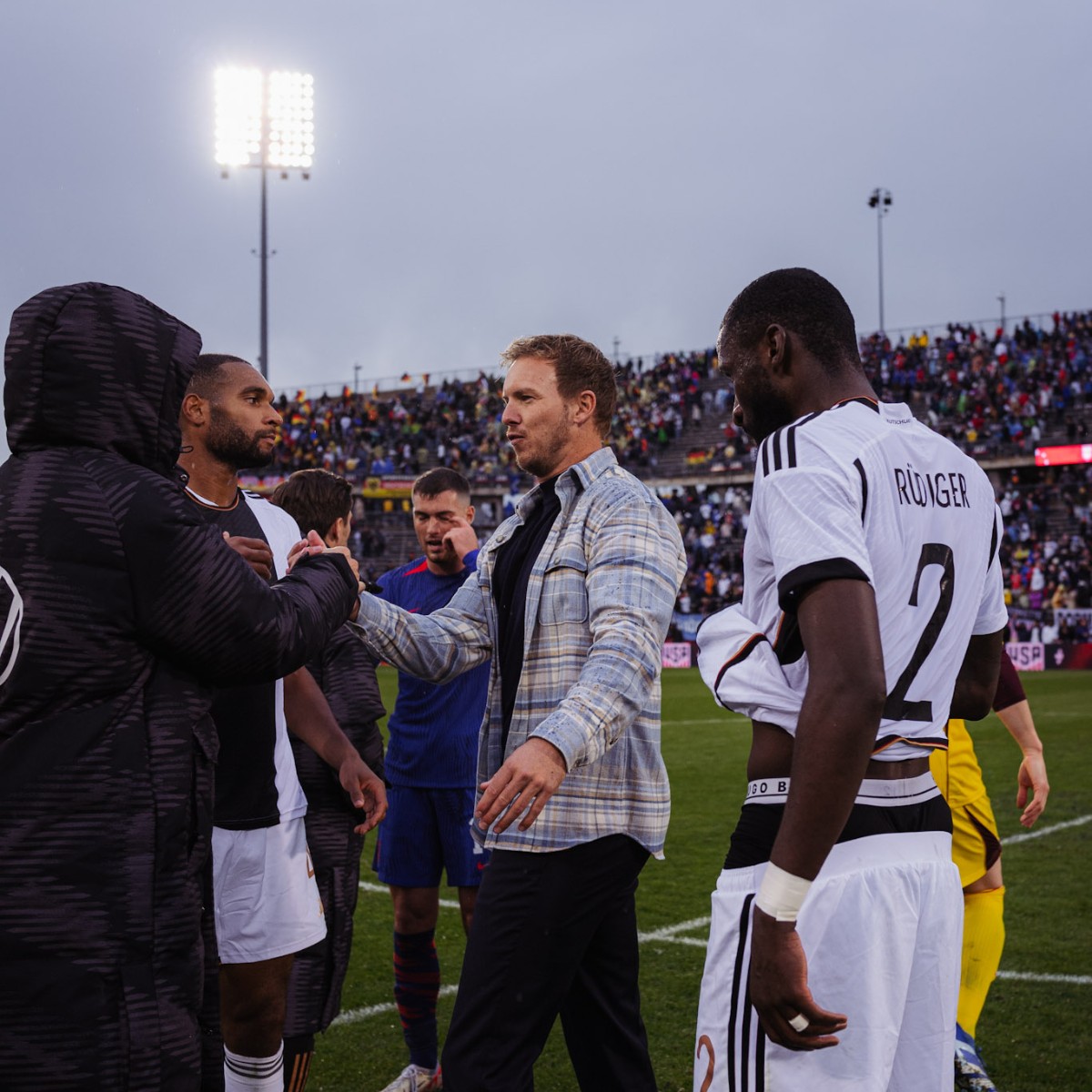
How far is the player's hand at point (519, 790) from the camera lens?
2496 mm

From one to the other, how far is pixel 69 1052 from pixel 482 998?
3.80 ft

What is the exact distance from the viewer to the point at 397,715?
5305mm

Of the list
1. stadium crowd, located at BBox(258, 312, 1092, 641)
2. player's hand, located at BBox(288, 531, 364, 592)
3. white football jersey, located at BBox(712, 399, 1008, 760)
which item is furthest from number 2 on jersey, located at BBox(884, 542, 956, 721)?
stadium crowd, located at BBox(258, 312, 1092, 641)

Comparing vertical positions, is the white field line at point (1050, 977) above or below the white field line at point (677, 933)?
above

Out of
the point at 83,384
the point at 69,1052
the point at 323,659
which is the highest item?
the point at 83,384

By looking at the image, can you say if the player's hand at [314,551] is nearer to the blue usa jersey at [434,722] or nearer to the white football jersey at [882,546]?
the white football jersey at [882,546]

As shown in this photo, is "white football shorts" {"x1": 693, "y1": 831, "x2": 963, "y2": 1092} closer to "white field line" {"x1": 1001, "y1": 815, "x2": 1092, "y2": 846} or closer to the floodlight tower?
"white field line" {"x1": 1001, "y1": 815, "x2": 1092, "y2": 846}

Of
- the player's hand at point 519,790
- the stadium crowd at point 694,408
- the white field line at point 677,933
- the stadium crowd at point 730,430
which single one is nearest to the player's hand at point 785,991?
the player's hand at point 519,790

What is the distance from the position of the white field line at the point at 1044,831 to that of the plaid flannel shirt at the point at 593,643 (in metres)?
6.82

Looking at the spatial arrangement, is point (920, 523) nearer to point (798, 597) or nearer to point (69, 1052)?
point (798, 597)

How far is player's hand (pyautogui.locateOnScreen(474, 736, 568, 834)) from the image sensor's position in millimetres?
2496

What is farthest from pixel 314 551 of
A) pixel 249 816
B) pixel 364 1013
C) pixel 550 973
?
pixel 364 1013

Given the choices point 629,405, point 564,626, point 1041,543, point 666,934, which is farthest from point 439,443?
point 564,626

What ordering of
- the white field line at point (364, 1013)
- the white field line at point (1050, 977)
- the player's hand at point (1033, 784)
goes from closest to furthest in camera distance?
1. the player's hand at point (1033, 784)
2. the white field line at point (364, 1013)
3. the white field line at point (1050, 977)
